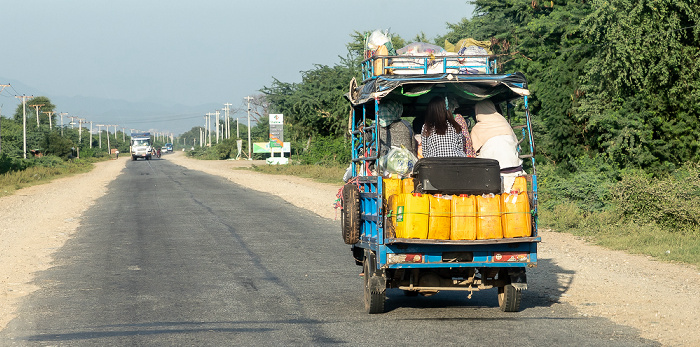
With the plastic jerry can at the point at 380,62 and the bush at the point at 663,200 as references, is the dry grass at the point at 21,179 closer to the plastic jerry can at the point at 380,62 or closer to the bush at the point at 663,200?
the bush at the point at 663,200

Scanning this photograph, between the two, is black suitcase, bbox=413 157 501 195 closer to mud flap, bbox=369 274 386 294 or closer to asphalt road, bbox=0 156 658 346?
mud flap, bbox=369 274 386 294

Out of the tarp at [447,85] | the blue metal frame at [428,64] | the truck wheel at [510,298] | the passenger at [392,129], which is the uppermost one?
the blue metal frame at [428,64]

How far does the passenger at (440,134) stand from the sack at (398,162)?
0.25m

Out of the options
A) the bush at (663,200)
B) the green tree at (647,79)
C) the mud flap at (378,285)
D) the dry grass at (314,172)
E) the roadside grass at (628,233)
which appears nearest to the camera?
the mud flap at (378,285)

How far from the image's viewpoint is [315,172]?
A: 42344 millimetres

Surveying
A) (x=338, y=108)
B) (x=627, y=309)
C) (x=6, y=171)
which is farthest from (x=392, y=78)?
(x=6, y=171)

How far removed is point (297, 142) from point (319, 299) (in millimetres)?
48995

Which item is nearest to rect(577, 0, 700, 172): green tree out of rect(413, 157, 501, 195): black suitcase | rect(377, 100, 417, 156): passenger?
rect(377, 100, 417, 156): passenger

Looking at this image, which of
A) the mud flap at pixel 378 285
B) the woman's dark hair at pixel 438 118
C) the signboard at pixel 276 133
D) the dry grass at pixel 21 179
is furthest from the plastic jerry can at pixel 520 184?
the signboard at pixel 276 133

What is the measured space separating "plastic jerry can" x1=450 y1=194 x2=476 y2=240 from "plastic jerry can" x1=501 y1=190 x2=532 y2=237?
31 centimetres

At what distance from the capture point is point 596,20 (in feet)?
59.1

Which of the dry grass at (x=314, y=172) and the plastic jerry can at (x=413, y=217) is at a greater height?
the plastic jerry can at (x=413, y=217)

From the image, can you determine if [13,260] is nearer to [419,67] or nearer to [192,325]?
[192,325]

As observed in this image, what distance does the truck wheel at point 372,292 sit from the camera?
26.2ft
